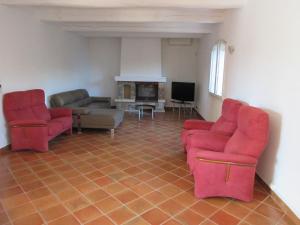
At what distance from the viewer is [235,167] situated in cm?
259

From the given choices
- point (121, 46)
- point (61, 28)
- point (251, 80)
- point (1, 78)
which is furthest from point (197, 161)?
point (121, 46)

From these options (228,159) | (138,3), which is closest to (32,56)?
(138,3)

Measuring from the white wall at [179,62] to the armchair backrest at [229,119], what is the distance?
16.1ft

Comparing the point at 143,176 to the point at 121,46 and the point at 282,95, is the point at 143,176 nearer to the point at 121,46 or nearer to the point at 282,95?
the point at 282,95

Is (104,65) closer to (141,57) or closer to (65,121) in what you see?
(141,57)

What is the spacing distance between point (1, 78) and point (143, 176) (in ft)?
9.54

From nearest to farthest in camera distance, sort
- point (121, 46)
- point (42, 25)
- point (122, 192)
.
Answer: point (122, 192) < point (42, 25) < point (121, 46)

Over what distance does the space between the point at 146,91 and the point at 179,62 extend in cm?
159

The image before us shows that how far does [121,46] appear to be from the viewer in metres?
8.37

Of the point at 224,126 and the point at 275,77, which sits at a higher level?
the point at 275,77

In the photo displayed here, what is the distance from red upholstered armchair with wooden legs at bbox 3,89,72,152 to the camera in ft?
13.0

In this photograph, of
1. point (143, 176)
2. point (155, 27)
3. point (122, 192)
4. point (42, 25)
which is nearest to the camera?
point (122, 192)

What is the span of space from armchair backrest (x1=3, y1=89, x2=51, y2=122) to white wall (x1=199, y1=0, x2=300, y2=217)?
3733 mm

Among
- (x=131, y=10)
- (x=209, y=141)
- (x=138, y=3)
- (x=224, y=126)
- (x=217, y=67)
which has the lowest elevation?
(x=209, y=141)
